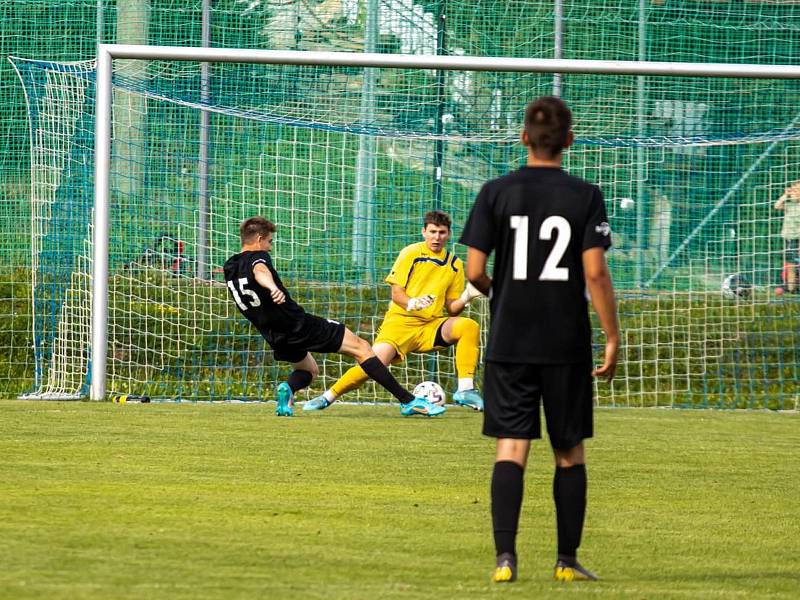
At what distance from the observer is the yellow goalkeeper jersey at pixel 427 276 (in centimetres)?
1215

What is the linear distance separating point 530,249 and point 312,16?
45.2 feet

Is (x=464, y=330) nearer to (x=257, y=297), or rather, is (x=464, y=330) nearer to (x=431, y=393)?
(x=431, y=393)

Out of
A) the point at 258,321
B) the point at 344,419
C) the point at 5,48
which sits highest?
the point at 5,48

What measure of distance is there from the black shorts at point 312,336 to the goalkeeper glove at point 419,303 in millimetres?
807

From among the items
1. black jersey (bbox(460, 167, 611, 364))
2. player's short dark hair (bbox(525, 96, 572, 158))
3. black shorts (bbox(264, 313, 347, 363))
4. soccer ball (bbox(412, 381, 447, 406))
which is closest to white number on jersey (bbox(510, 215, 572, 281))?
black jersey (bbox(460, 167, 611, 364))

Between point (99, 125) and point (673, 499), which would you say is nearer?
point (673, 499)

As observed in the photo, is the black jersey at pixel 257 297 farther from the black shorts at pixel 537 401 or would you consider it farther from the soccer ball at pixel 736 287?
the black shorts at pixel 537 401

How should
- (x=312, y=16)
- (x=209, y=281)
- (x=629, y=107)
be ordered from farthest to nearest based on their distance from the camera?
(x=312, y=16)
(x=629, y=107)
(x=209, y=281)

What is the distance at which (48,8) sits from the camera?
1862cm

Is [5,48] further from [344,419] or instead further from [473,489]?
[473,489]

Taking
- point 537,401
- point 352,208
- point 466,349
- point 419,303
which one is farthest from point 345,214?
point 537,401

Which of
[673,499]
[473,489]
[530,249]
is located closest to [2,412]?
[473,489]

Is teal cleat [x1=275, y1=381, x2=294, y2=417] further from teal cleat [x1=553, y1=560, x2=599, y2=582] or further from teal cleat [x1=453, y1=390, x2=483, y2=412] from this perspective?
teal cleat [x1=553, y1=560, x2=599, y2=582]

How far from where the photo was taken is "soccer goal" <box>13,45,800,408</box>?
13.6 meters
